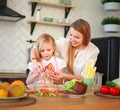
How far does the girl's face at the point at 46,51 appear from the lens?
1.84 meters

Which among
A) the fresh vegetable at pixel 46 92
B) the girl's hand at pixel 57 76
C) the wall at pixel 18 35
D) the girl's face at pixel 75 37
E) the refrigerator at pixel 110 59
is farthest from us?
the wall at pixel 18 35

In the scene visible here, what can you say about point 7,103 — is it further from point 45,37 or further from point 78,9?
point 78,9

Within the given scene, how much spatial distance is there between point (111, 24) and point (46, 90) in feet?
8.84

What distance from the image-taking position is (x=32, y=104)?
1.17 metres

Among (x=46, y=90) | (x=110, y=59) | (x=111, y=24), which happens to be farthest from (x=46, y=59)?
(x=111, y=24)

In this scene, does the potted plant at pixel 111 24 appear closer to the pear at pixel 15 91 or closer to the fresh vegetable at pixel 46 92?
the fresh vegetable at pixel 46 92

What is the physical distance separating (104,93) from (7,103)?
0.66m

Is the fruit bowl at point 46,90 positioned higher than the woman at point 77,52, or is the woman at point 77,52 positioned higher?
the woman at point 77,52

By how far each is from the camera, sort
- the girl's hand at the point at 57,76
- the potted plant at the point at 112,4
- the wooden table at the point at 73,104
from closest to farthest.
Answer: the wooden table at the point at 73,104, the girl's hand at the point at 57,76, the potted plant at the point at 112,4

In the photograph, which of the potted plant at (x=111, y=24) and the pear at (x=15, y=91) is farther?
the potted plant at (x=111, y=24)

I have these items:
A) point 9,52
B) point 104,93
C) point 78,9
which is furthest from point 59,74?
point 78,9

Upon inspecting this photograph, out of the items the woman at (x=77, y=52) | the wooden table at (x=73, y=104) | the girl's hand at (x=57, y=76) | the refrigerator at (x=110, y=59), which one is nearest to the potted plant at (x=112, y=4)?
the refrigerator at (x=110, y=59)

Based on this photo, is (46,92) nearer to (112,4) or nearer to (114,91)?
(114,91)

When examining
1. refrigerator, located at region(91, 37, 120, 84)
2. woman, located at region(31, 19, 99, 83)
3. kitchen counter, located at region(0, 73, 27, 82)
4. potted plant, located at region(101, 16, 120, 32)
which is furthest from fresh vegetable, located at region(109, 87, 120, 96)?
potted plant, located at region(101, 16, 120, 32)
